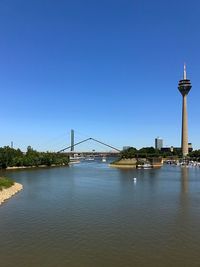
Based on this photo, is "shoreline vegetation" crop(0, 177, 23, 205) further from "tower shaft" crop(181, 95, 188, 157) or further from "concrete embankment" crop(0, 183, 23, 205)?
"tower shaft" crop(181, 95, 188, 157)

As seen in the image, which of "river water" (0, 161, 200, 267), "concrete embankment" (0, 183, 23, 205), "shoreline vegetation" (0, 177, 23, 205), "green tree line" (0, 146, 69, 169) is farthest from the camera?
"green tree line" (0, 146, 69, 169)

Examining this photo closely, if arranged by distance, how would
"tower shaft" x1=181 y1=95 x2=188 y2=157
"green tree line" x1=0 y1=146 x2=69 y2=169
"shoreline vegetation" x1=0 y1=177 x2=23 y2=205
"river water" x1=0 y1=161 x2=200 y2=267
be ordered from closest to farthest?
1. "river water" x1=0 y1=161 x2=200 y2=267
2. "shoreline vegetation" x1=0 y1=177 x2=23 y2=205
3. "green tree line" x1=0 y1=146 x2=69 y2=169
4. "tower shaft" x1=181 y1=95 x2=188 y2=157

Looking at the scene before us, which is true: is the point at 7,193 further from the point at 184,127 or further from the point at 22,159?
the point at 184,127

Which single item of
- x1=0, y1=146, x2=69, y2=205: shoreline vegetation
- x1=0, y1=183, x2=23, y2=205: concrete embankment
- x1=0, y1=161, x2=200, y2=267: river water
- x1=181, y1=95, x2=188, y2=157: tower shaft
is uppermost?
x1=181, y1=95, x2=188, y2=157: tower shaft

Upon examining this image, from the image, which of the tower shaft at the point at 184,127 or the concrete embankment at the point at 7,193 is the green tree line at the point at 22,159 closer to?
the concrete embankment at the point at 7,193

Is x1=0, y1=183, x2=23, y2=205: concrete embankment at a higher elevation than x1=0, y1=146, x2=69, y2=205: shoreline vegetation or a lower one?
lower

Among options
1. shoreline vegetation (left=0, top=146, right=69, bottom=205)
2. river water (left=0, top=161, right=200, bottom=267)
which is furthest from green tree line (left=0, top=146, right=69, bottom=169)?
river water (left=0, top=161, right=200, bottom=267)

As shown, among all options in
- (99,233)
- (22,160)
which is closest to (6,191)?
(99,233)

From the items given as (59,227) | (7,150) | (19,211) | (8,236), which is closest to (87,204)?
(19,211)

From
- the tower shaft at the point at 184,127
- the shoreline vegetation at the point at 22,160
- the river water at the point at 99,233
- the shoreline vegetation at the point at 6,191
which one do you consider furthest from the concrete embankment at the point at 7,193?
the tower shaft at the point at 184,127

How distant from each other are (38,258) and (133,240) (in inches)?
244

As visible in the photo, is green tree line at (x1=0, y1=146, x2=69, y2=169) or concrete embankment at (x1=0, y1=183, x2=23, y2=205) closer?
concrete embankment at (x1=0, y1=183, x2=23, y2=205)

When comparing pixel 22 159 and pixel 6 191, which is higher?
pixel 22 159

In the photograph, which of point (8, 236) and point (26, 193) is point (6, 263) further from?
point (26, 193)
